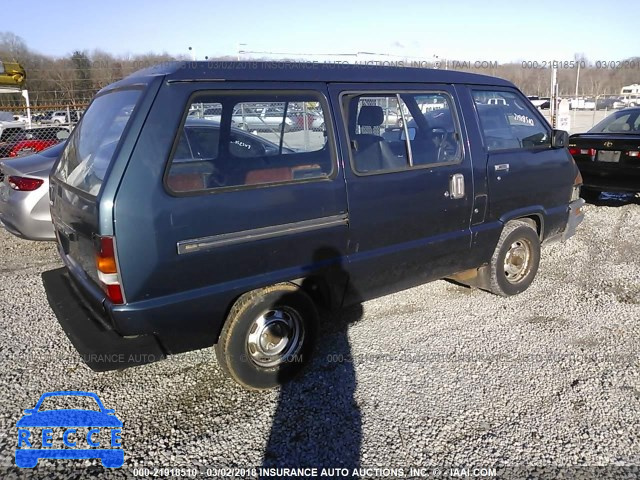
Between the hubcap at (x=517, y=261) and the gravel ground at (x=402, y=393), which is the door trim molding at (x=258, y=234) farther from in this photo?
the hubcap at (x=517, y=261)

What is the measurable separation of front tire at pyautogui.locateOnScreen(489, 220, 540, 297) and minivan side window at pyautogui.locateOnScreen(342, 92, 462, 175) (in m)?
1.01

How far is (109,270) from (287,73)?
157 centimetres

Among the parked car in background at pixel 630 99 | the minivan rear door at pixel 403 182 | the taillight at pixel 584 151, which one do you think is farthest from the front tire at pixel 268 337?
the parked car in background at pixel 630 99

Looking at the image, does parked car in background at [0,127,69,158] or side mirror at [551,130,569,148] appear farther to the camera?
parked car in background at [0,127,69,158]

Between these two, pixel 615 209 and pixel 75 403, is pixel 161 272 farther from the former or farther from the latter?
pixel 615 209

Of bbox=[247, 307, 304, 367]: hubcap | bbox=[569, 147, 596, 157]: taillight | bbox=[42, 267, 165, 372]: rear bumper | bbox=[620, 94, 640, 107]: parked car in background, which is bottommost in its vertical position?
bbox=[247, 307, 304, 367]: hubcap

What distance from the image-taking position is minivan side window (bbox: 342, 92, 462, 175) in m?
3.25

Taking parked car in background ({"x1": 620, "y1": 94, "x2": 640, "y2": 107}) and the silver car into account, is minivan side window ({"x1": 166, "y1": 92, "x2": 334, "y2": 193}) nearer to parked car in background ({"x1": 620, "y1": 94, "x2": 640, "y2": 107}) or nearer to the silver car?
the silver car

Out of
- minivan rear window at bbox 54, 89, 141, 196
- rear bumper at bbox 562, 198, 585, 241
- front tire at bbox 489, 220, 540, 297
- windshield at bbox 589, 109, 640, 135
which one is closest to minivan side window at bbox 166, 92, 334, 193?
minivan rear window at bbox 54, 89, 141, 196

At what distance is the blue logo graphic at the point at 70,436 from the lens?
8.46 feet

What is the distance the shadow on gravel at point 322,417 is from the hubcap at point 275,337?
221 millimetres

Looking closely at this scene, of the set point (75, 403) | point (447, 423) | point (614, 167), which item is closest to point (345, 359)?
point (447, 423)

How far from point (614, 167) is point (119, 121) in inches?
283

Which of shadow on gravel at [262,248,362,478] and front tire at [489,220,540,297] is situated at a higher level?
front tire at [489,220,540,297]
